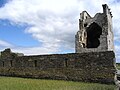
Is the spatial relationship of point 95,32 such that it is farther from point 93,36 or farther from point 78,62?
point 78,62

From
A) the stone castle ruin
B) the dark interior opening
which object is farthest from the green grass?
the dark interior opening

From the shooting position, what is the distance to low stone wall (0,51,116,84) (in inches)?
614

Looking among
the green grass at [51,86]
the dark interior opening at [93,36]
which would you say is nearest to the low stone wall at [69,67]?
the green grass at [51,86]

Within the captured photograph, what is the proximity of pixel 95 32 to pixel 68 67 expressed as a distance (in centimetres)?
1265

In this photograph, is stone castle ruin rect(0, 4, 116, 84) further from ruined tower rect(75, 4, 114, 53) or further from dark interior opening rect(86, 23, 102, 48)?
dark interior opening rect(86, 23, 102, 48)

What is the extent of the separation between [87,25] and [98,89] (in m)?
16.7

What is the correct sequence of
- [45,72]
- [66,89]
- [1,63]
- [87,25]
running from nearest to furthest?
1. [66,89]
2. [45,72]
3. [1,63]
4. [87,25]

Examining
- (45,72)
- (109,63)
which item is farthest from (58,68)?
(109,63)

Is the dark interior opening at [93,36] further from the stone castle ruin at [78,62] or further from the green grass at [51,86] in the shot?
the green grass at [51,86]

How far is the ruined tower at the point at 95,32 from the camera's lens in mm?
24750

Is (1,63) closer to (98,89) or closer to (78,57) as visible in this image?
(78,57)

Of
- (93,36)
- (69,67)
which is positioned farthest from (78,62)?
(93,36)

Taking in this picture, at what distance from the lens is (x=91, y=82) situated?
631 inches

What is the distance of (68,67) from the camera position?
1748 centimetres
